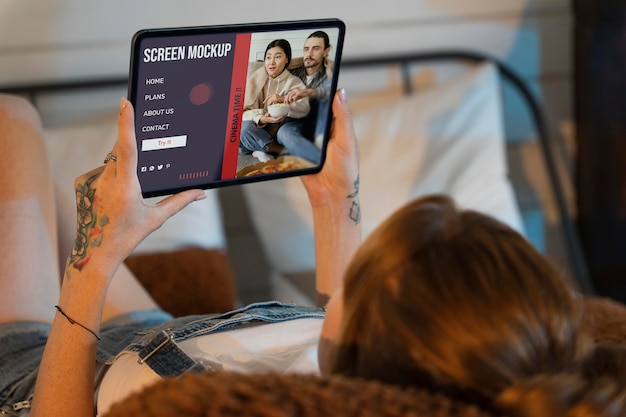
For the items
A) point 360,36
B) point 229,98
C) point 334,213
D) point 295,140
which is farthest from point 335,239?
point 360,36

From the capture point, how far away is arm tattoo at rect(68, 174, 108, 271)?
37.5 inches

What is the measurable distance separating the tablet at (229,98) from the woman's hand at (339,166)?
0.02 m

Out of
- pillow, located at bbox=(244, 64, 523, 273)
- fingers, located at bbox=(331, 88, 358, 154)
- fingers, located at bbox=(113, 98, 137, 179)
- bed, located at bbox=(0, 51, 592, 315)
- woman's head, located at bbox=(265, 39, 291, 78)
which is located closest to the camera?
fingers, located at bbox=(113, 98, 137, 179)

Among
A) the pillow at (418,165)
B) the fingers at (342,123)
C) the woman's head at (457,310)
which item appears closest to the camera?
the woman's head at (457,310)

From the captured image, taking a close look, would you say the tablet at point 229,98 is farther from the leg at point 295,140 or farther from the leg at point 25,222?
the leg at point 25,222

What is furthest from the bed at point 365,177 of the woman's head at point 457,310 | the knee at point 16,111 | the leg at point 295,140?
the woman's head at point 457,310

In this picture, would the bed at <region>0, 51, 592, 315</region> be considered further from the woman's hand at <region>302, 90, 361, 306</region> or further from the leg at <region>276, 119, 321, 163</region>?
the leg at <region>276, 119, 321, 163</region>

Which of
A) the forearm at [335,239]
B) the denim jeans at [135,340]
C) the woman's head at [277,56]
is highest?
the woman's head at [277,56]

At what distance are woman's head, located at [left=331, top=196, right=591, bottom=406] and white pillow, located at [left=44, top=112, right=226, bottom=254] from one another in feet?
3.48

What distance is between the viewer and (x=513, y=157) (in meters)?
2.12

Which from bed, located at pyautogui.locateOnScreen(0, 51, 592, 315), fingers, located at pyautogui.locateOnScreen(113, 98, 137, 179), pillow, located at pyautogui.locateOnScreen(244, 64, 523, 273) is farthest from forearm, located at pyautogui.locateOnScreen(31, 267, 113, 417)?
pillow, located at pyautogui.locateOnScreen(244, 64, 523, 273)

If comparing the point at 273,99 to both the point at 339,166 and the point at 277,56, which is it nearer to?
the point at 277,56

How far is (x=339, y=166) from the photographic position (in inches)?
47.0

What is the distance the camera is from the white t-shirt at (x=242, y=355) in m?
0.94
